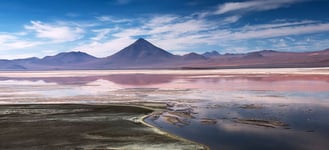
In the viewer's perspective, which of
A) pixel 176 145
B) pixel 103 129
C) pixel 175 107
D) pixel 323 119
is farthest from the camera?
pixel 175 107

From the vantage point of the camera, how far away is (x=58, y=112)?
18156 millimetres

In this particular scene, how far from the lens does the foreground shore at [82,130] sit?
1094 cm

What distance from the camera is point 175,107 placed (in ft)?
66.6

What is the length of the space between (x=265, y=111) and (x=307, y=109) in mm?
2144

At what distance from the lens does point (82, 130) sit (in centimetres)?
1320

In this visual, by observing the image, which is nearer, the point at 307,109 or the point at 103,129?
the point at 103,129

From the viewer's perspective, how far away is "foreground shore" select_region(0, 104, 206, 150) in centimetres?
1094

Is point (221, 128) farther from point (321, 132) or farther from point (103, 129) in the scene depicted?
point (103, 129)

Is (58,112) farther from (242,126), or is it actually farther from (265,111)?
(265,111)

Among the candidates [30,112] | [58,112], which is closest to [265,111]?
[58,112]

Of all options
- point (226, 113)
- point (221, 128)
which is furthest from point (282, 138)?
point (226, 113)

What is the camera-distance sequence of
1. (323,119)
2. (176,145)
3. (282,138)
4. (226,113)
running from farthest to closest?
(226,113), (323,119), (282,138), (176,145)

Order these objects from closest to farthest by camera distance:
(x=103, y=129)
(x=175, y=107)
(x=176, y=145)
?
(x=176, y=145)
(x=103, y=129)
(x=175, y=107)

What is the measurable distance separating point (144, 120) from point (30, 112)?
6.41m
